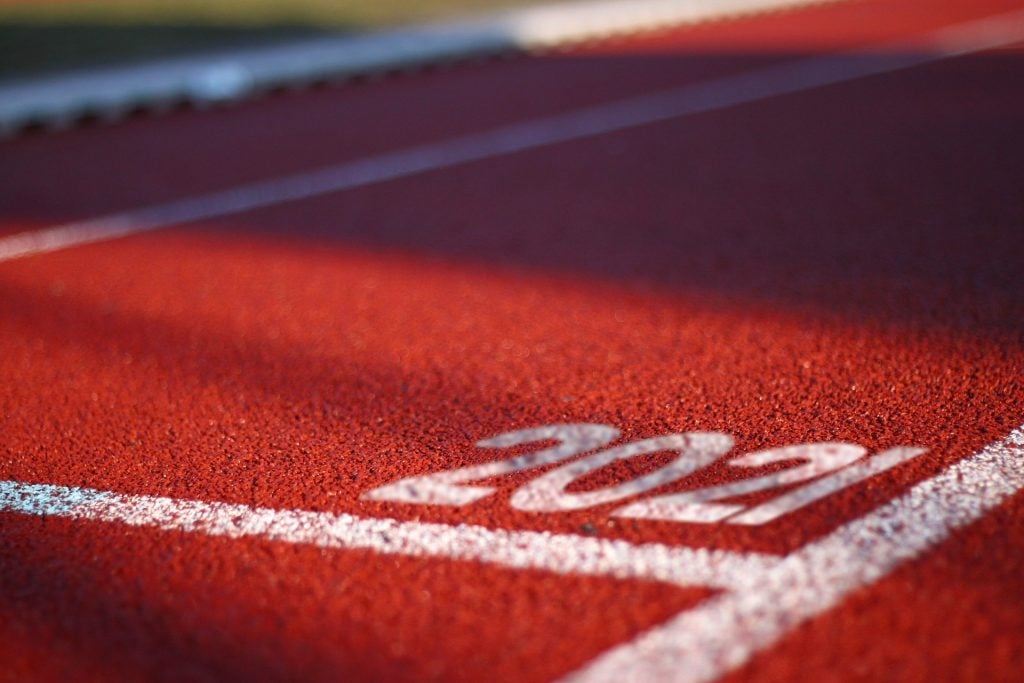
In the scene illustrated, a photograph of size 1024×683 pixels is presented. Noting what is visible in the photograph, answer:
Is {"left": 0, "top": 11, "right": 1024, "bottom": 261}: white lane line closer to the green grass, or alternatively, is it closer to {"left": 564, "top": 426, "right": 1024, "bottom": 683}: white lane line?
{"left": 564, "top": 426, "right": 1024, "bottom": 683}: white lane line

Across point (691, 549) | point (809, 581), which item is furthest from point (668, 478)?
point (809, 581)

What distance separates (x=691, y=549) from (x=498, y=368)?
1305 millimetres

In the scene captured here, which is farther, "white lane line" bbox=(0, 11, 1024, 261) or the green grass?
the green grass

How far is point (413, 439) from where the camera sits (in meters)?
2.98

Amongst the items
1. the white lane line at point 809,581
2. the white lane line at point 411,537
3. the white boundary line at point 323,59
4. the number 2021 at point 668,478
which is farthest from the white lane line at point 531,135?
the white lane line at point 809,581

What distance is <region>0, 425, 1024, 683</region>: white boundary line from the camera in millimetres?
1986

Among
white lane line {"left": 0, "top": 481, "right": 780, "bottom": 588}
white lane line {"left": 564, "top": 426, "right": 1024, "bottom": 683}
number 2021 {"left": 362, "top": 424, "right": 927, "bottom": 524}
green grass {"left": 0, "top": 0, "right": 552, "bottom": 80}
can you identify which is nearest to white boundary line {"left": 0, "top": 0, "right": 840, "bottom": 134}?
green grass {"left": 0, "top": 0, "right": 552, "bottom": 80}

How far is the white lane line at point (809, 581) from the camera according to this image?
1.95 metres

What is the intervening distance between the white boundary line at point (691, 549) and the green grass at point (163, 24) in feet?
33.3

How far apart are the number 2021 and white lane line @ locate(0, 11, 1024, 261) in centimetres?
357

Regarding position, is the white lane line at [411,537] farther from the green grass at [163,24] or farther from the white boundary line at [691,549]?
the green grass at [163,24]

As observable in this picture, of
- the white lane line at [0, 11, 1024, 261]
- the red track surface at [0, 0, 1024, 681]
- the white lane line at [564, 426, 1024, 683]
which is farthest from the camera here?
the white lane line at [0, 11, 1024, 261]

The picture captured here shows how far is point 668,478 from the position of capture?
8.64ft

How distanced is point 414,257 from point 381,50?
7.78 meters
